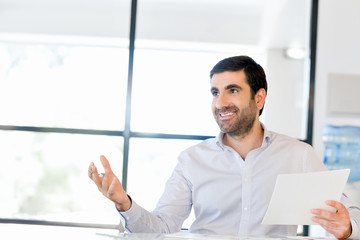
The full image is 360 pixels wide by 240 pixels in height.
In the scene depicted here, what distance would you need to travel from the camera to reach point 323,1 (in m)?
3.67

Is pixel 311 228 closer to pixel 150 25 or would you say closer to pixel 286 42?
pixel 286 42

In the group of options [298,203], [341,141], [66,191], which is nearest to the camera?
[298,203]

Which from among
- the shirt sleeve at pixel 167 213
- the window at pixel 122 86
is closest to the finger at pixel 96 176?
the shirt sleeve at pixel 167 213

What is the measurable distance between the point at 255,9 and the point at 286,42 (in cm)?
36

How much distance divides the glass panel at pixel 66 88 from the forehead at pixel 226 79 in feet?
5.62

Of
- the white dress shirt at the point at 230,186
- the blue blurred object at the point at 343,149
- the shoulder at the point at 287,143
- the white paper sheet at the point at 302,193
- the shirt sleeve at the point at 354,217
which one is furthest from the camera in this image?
the blue blurred object at the point at 343,149

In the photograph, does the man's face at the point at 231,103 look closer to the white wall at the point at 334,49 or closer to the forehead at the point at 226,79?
the forehead at the point at 226,79

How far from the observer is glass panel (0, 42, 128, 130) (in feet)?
12.0

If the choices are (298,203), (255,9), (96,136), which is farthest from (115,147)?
(298,203)

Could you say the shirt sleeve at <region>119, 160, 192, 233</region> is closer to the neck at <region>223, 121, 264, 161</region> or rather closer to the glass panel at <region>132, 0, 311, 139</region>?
the neck at <region>223, 121, 264, 161</region>

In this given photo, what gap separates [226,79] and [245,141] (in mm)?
291

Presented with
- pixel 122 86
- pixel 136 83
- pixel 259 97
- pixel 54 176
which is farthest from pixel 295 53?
pixel 54 176

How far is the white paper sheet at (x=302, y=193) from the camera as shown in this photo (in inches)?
53.9

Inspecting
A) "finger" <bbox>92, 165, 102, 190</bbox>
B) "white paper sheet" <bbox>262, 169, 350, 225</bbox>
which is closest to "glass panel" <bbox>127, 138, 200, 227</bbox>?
"finger" <bbox>92, 165, 102, 190</bbox>
